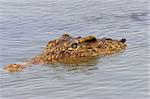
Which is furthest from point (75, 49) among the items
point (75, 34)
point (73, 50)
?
point (75, 34)

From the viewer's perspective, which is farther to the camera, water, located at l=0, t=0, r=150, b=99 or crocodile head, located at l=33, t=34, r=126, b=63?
crocodile head, located at l=33, t=34, r=126, b=63

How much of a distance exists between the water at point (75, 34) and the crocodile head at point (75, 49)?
0.52 meters

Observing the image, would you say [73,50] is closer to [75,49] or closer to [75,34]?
[75,49]

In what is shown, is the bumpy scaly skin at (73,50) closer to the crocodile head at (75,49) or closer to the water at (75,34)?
the crocodile head at (75,49)

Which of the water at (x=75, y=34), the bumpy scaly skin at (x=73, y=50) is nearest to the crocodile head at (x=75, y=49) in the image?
the bumpy scaly skin at (x=73, y=50)

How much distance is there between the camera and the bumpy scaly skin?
49.0 feet

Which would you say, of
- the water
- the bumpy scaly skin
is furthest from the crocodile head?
the water

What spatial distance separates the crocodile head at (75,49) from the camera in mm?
14977

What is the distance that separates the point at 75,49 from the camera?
1532 cm

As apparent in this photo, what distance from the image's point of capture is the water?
11.2m

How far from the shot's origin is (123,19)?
21656 mm

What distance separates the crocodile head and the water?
1.71 ft

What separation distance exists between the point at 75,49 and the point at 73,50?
0.06m

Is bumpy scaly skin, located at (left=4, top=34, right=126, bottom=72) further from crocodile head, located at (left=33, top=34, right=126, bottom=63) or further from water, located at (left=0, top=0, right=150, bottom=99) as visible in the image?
water, located at (left=0, top=0, right=150, bottom=99)
